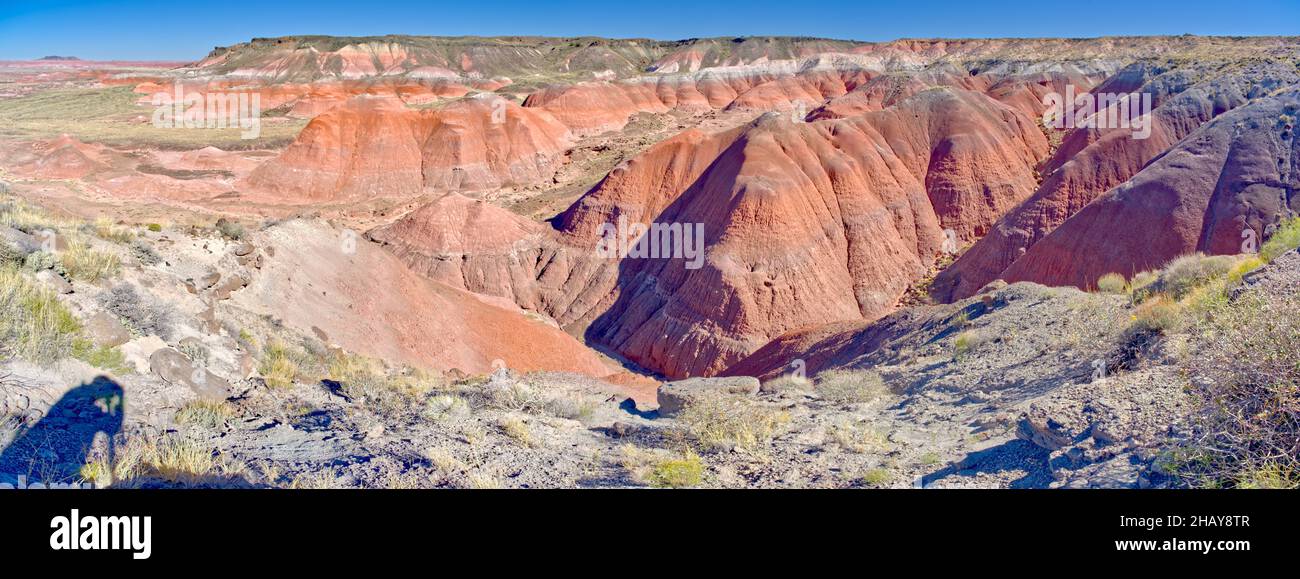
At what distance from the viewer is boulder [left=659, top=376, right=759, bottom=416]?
932cm

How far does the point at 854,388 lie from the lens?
10.2 metres

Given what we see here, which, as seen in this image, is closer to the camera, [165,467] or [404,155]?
[165,467]

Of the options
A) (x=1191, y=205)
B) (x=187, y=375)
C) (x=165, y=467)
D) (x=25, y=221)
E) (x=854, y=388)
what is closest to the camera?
(x=165, y=467)

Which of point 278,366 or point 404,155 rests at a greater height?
point 404,155

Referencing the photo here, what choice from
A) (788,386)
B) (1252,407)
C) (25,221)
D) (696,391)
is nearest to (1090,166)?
(788,386)

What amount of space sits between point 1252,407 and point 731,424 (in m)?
4.22

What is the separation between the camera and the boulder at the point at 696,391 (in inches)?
367

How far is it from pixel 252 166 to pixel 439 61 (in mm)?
78431

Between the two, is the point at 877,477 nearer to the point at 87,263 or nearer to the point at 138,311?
the point at 138,311

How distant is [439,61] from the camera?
125812 millimetres

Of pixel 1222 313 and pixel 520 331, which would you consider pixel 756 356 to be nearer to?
pixel 520 331

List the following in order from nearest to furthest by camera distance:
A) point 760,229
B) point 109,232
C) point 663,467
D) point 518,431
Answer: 1. point 663,467
2. point 518,431
3. point 109,232
4. point 760,229

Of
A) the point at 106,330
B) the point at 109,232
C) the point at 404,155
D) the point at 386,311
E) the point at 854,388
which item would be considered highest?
the point at 404,155

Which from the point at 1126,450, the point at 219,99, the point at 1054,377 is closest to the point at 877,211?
the point at 1054,377
